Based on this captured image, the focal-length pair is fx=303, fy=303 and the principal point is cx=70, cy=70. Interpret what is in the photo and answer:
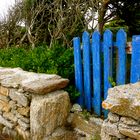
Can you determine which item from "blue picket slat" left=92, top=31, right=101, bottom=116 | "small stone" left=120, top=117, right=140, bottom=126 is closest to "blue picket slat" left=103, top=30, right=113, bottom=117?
"blue picket slat" left=92, top=31, right=101, bottom=116

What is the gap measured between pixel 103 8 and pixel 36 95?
289cm

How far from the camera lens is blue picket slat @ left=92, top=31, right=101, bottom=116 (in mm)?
4055

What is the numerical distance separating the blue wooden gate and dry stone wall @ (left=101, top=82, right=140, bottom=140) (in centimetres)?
61

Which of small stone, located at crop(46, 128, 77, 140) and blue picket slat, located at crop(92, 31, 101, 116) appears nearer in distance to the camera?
blue picket slat, located at crop(92, 31, 101, 116)

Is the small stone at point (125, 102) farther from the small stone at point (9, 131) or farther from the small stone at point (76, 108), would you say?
the small stone at point (9, 131)

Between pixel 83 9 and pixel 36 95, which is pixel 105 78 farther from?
pixel 83 9

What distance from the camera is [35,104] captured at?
4.11 metres

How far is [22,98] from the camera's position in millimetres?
4383

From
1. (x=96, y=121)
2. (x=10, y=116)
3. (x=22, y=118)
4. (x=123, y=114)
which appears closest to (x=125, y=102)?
(x=123, y=114)

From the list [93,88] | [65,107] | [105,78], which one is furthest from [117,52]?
[65,107]

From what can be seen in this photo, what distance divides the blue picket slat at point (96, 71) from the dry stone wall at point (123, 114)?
0.95m

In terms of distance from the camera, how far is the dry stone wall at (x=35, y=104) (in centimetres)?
409

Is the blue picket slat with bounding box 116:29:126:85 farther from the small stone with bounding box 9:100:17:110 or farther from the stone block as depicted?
the small stone with bounding box 9:100:17:110

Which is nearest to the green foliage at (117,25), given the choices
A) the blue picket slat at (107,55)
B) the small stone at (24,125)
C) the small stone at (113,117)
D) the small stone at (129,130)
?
the blue picket slat at (107,55)
